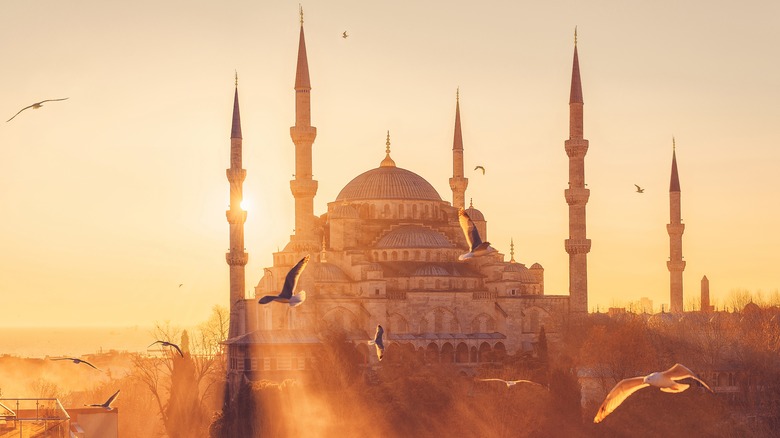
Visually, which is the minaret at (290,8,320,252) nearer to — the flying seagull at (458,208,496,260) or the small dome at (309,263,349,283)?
the small dome at (309,263,349,283)

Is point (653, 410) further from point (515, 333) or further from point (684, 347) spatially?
point (515, 333)

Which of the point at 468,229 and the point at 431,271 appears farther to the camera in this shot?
the point at 431,271

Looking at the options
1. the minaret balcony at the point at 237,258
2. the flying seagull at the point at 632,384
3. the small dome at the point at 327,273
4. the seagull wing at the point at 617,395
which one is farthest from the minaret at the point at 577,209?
the seagull wing at the point at 617,395

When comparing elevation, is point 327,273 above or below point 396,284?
above

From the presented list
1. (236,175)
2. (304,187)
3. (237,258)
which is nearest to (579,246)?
(304,187)

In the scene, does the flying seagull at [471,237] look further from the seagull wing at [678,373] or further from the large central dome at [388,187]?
the large central dome at [388,187]

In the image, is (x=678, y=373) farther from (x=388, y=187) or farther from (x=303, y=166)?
(x=388, y=187)

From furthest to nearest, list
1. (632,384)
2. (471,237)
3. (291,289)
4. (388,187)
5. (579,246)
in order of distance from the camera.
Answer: (388,187)
(579,246)
(471,237)
(291,289)
(632,384)
